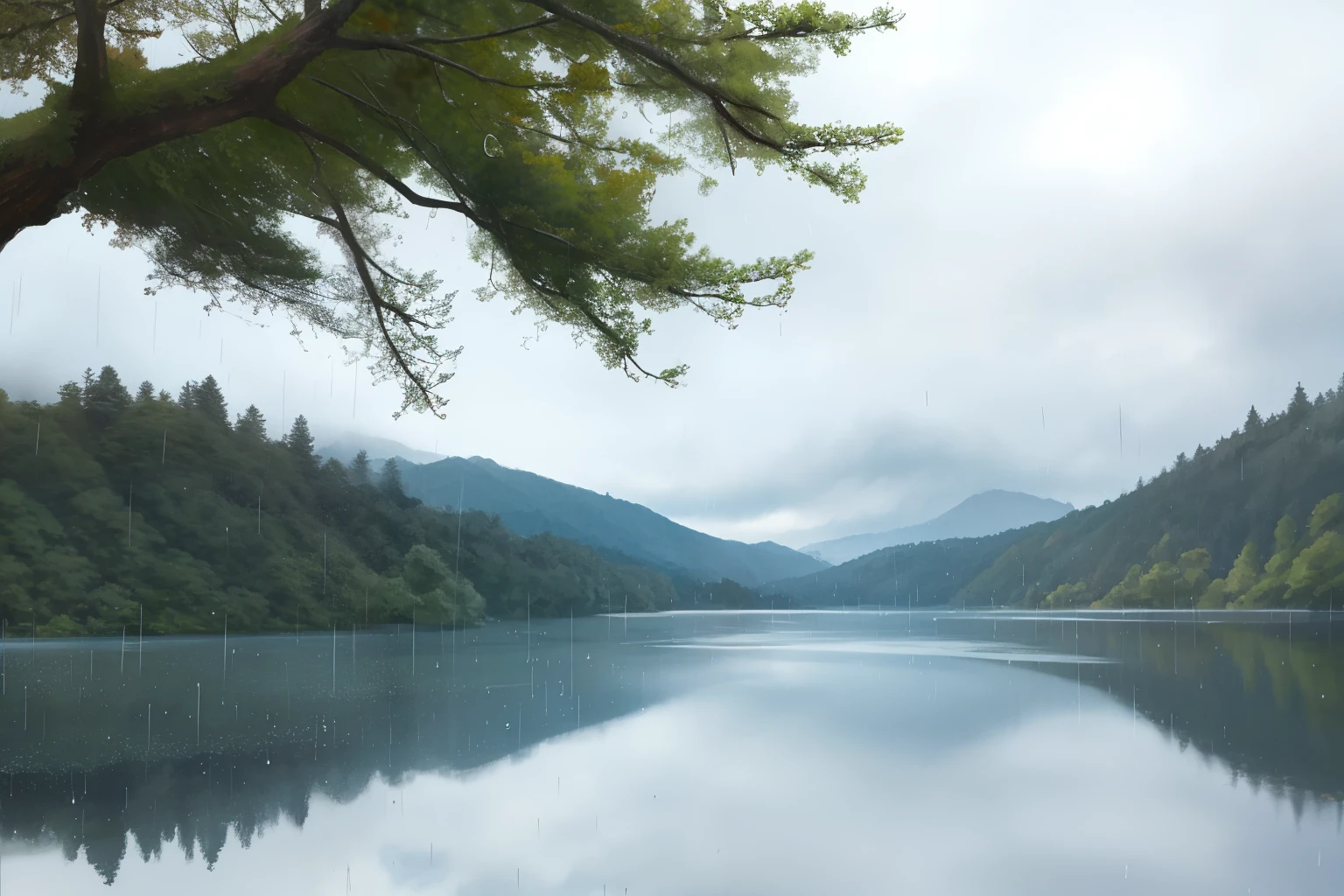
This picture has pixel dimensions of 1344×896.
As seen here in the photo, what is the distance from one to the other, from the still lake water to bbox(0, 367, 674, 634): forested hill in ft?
119

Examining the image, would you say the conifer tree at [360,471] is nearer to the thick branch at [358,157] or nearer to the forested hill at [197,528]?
the forested hill at [197,528]

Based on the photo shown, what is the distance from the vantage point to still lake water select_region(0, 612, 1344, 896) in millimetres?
7828

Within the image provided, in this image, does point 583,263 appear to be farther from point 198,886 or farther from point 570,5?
point 198,886

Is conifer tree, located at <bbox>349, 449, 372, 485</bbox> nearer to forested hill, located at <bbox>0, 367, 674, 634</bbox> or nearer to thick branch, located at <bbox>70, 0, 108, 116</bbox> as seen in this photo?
forested hill, located at <bbox>0, 367, 674, 634</bbox>

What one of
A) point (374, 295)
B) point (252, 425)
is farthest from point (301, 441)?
point (374, 295)

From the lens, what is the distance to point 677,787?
11133 millimetres

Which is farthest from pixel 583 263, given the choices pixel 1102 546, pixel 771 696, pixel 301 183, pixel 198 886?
pixel 1102 546

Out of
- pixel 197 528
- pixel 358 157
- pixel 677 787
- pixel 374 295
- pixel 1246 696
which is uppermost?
pixel 358 157

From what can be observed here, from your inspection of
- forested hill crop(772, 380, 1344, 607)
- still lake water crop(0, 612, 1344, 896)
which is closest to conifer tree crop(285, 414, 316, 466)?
still lake water crop(0, 612, 1344, 896)

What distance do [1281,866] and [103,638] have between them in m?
56.9

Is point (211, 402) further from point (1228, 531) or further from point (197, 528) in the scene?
point (1228, 531)

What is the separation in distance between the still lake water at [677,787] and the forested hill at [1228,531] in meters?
79.5

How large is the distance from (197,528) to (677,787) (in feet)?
202

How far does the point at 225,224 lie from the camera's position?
494 inches
